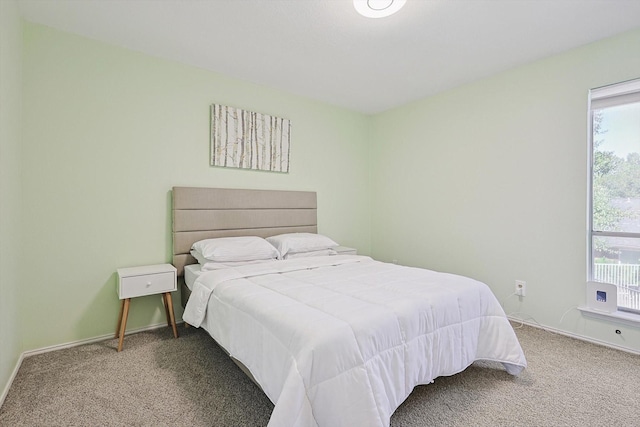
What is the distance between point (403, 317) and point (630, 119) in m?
2.59

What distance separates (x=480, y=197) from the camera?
3.24m

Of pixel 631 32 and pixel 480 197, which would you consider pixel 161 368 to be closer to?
pixel 480 197

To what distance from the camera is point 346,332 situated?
53.9 inches

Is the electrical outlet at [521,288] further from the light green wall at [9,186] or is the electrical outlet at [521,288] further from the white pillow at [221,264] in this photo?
the light green wall at [9,186]

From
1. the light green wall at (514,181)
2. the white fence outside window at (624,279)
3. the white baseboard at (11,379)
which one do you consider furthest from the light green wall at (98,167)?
the white fence outside window at (624,279)

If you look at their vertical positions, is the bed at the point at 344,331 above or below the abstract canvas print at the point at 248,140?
below

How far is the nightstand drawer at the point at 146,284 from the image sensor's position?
2336mm

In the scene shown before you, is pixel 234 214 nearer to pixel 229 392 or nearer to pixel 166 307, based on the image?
pixel 166 307

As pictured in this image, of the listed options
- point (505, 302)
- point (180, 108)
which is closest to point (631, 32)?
point (505, 302)

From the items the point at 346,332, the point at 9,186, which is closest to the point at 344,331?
the point at 346,332

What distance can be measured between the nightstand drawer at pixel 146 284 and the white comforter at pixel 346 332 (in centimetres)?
41

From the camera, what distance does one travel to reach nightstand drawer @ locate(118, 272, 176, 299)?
2.34 m

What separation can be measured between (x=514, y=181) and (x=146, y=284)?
3.34m

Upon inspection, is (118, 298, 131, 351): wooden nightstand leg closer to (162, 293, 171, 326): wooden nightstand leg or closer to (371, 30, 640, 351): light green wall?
(162, 293, 171, 326): wooden nightstand leg
